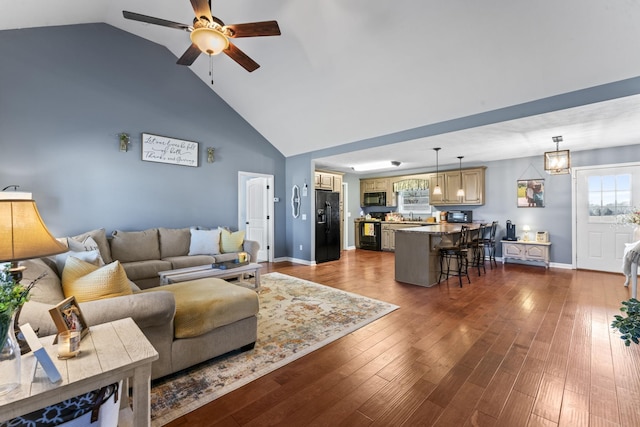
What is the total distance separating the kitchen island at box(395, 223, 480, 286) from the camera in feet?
14.6

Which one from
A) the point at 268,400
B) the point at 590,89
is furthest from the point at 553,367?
the point at 590,89

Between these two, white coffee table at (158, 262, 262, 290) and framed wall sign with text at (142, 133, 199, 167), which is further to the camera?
framed wall sign with text at (142, 133, 199, 167)

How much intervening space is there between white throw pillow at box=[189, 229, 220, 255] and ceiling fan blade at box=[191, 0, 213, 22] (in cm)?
334

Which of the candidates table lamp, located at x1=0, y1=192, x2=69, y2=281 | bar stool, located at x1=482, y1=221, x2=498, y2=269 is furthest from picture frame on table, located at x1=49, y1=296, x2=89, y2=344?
bar stool, located at x1=482, y1=221, x2=498, y2=269

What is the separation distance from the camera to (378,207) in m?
9.12

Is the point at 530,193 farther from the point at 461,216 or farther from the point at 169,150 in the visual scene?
the point at 169,150

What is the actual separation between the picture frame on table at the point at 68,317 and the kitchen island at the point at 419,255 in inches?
163

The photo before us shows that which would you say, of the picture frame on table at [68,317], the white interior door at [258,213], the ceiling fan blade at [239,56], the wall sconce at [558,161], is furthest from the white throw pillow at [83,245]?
the wall sconce at [558,161]

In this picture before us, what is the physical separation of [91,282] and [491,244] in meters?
6.72

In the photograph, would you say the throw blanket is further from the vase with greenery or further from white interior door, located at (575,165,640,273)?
the vase with greenery

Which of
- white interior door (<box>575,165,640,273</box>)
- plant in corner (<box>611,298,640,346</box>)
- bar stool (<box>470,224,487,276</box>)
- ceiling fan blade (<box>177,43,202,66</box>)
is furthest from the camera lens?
bar stool (<box>470,224,487,276</box>)

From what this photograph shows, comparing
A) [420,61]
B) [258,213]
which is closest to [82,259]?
[420,61]

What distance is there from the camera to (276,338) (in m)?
2.69

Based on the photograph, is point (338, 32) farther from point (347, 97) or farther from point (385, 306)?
point (385, 306)
